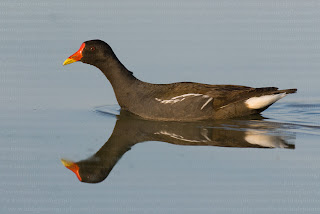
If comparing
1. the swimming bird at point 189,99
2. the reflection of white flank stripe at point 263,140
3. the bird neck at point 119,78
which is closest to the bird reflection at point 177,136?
the reflection of white flank stripe at point 263,140

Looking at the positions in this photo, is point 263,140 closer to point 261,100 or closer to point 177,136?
point 177,136

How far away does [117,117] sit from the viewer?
11.9m

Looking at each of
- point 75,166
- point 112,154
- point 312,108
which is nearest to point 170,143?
point 112,154

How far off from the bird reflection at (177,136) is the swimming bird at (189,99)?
230mm

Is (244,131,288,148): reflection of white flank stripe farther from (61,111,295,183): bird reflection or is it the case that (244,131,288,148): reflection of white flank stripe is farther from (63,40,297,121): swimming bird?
(63,40,297,121): swimming bird

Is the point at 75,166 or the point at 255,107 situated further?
the point at 255,107

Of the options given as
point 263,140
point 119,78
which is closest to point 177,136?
point 263,140

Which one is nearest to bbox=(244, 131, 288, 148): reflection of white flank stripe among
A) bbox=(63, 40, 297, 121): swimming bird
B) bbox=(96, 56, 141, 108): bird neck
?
bbox=(63, 40, 297, 121): swimming bird

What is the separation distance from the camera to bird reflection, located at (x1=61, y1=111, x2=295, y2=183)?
28.8 feet

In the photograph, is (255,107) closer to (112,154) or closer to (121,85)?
(121,85)

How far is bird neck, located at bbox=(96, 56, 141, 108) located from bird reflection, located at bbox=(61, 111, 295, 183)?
0.39m

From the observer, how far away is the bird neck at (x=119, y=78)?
1208cm

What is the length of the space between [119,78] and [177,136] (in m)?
2.35

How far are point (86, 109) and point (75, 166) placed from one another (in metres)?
3.63
